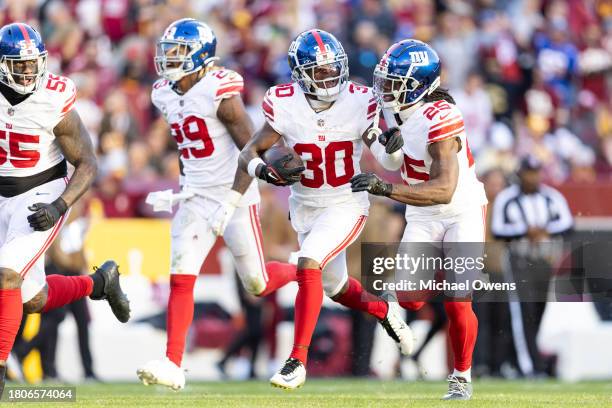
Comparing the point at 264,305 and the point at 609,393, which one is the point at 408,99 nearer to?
the point at 609,393

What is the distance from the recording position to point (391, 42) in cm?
Result: 1588

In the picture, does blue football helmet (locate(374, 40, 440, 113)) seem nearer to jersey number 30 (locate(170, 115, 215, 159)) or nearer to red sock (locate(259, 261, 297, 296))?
jersey number 30 (locate(170, 115, 215, 159))

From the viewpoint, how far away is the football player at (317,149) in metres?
8.32

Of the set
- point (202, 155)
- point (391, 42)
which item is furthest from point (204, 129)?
point (391, 42)

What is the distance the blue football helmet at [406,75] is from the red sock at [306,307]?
1079 millimetres

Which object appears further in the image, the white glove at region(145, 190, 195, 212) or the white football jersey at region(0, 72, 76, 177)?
the white glove at region(145, 190, 195, 212)

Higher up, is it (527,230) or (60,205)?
(60,205)

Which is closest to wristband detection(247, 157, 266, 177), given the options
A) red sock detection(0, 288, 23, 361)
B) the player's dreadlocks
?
the player's dreadlocks

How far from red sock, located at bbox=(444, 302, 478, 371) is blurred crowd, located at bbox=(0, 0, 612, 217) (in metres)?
6.20

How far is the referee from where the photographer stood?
11656 mm

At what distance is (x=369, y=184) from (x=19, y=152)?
2046 millimetres

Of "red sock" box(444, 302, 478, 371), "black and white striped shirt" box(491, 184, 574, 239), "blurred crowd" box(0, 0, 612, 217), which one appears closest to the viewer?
"red sock" box(444, 302, 478, 371)

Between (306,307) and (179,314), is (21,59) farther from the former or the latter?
(306,307)

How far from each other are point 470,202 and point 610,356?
431 cm
